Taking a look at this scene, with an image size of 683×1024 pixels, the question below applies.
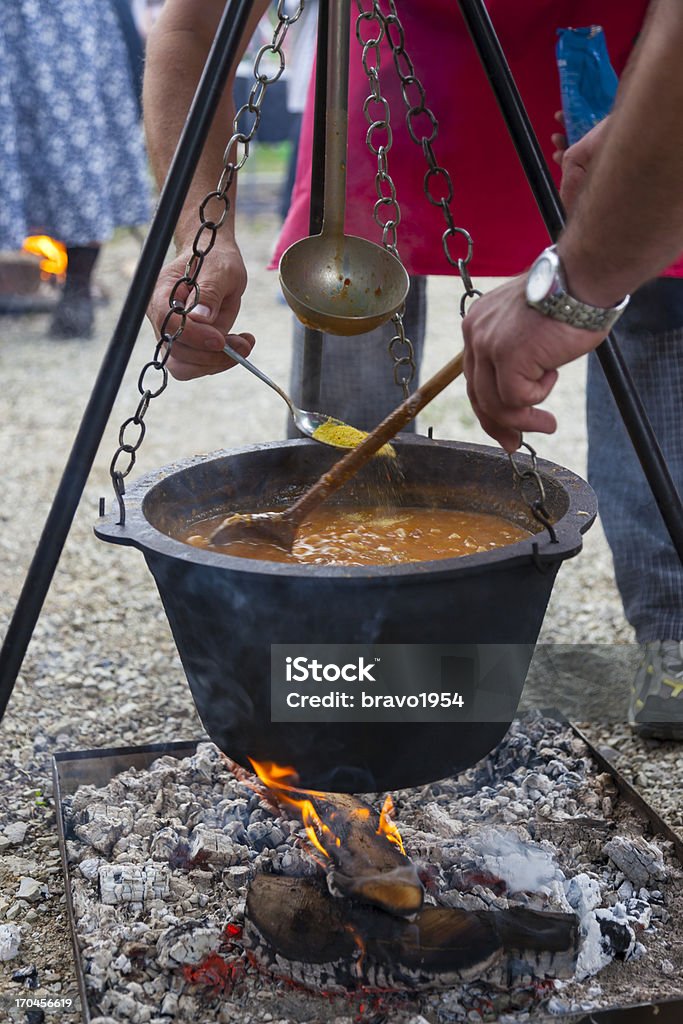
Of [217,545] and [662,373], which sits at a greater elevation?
[662,373]

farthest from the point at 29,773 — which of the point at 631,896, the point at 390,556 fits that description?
the point at 631,896

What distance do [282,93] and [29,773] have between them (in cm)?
657

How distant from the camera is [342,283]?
2.02 m

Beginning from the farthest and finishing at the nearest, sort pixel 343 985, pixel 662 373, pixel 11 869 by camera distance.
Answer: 1. pixel 662 373
2. pixel 11 869
3. pixel 343 985

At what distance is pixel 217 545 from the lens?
1.76 m

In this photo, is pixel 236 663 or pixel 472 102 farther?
pixel 472 102

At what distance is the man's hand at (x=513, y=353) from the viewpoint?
1425 millimetres

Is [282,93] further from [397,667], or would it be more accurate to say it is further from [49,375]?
[397,667]

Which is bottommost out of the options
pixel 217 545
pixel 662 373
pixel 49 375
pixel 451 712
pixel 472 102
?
pixel 49 375

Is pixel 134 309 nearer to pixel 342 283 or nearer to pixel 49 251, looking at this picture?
pixel 342 283

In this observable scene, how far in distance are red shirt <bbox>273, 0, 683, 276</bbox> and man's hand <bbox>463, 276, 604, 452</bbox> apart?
3.30 feet

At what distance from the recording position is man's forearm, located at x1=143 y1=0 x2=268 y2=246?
2143 mm

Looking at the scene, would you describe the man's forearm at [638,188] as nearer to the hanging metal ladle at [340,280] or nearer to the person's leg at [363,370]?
the hanging metal ladle at [340,280]

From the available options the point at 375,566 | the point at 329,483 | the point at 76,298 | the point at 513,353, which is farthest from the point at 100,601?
the point at 76,298
